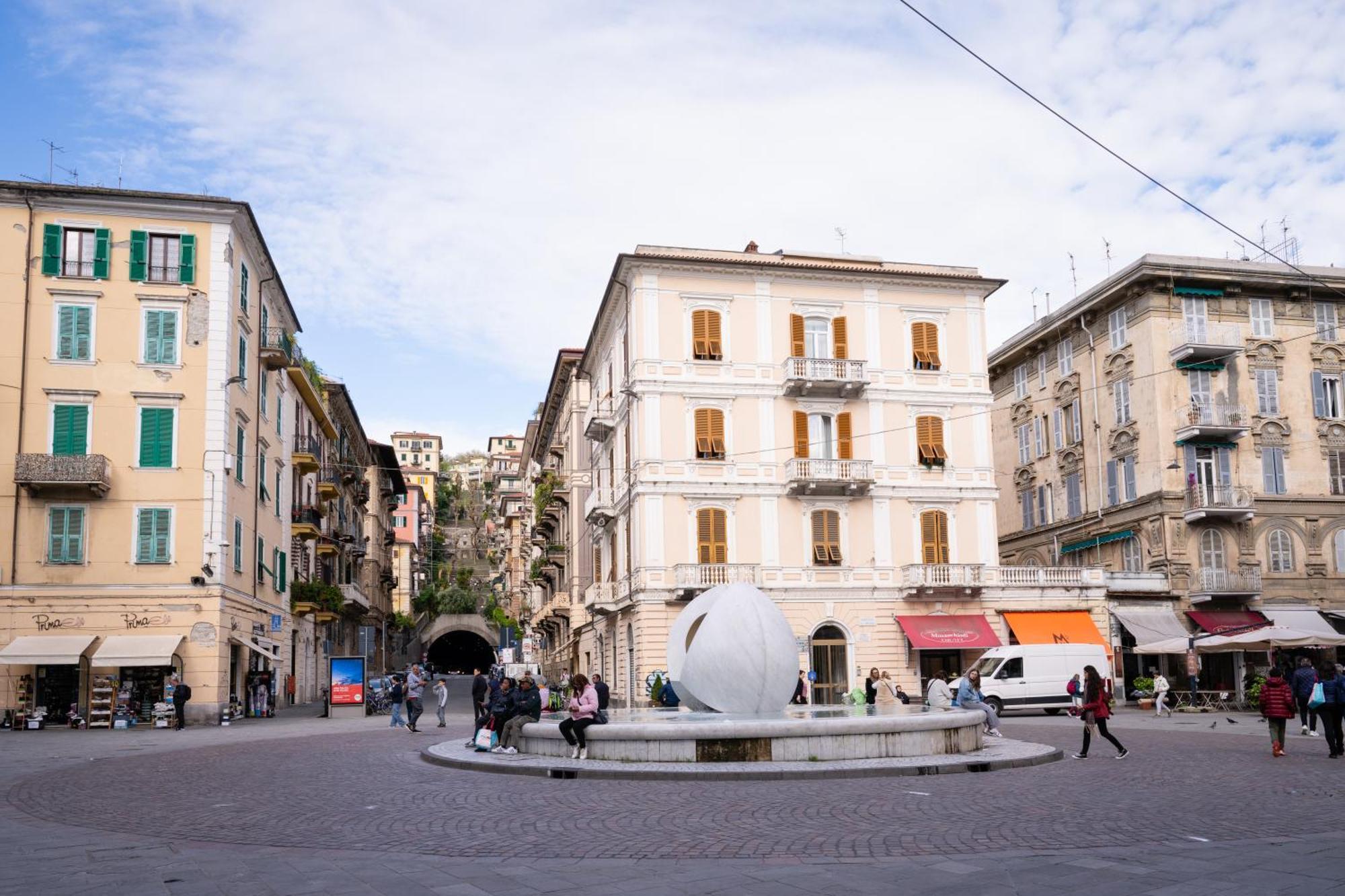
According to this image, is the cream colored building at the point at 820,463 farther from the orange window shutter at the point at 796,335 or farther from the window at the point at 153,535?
the window at the point at 153,535

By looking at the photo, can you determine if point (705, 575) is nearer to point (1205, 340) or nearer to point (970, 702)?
point (970, 702)

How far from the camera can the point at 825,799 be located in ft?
43.8

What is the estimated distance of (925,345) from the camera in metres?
42.4

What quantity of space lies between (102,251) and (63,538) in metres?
7.82

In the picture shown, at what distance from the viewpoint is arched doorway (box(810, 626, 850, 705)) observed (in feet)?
130

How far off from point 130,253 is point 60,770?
18984 millimetres

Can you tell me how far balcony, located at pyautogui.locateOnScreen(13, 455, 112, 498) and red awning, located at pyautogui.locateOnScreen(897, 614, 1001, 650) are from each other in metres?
24.1

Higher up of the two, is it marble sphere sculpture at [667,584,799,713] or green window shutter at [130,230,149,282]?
green window shutter at [130,230,149,282]

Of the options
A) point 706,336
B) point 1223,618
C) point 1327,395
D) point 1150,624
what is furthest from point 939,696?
point 1327,395

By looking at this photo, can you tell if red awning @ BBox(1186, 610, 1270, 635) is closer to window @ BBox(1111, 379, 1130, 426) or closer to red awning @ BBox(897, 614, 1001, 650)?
window @ BBox(1111, 379, 1130, 426)

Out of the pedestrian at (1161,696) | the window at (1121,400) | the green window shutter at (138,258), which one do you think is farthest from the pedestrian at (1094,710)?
the window at (1121,400)

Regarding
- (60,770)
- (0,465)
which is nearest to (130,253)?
(0,465)

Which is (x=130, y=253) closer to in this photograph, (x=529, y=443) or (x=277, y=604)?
(x=277, y=604)

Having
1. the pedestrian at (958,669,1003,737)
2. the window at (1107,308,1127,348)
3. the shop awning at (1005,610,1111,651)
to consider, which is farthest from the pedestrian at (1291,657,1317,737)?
the window at (1107,308,1127,348)
